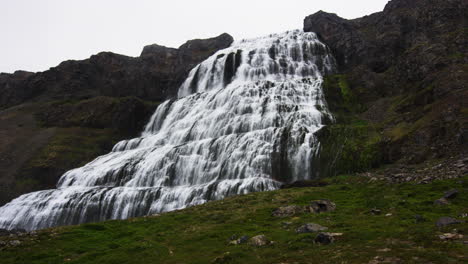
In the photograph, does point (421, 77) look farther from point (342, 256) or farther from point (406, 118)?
point (342, 256)

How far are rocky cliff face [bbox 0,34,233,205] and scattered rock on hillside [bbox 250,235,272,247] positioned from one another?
55692 mm

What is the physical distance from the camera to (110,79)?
10306 centimetres

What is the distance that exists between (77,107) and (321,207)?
78.6m

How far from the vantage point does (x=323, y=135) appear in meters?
41.4

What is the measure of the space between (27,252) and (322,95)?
153ft

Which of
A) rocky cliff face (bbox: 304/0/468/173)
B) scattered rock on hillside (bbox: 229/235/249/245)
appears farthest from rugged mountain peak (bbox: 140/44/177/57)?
scattered rock on hillside (bbox: 229/235/249/245)

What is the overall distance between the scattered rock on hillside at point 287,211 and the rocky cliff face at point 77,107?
5199 cm

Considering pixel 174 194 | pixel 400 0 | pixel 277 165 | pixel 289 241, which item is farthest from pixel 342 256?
pixel 400 0

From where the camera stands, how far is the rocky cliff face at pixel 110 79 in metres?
99.9

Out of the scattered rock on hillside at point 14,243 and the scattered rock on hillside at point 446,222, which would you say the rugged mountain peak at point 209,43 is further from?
the scattered rock on hillside at point 446,222

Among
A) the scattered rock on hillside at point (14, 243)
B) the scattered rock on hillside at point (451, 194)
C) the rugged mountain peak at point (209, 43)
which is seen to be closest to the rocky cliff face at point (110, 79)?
the rugged mountain peak at point (209, 43)

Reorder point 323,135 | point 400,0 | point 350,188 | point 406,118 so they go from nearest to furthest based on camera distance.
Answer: point 350,188
point 406,118
point 323,135
point 400,0

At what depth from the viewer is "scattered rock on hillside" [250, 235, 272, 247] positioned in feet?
50.0

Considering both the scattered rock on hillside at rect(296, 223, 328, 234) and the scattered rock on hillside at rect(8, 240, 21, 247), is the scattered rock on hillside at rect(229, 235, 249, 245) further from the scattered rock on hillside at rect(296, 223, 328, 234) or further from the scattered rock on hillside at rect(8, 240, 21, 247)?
the scattered rock on hillside at rect(8, 240, 21, 247)
